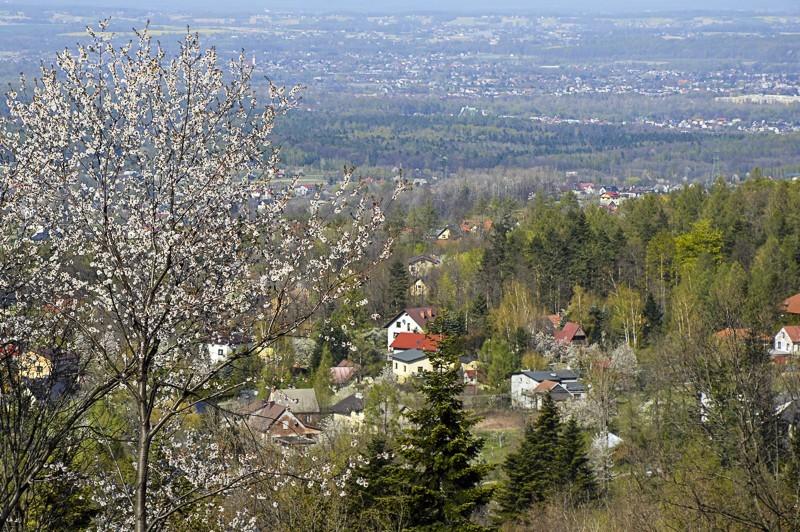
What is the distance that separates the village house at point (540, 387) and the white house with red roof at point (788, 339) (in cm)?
510

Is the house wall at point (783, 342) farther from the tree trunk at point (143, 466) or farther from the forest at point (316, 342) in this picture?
the tree trunk at point (143, 466)

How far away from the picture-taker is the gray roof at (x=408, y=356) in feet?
102

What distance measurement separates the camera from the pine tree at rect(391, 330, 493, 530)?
11.0 metres

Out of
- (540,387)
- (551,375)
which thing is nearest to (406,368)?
(551,375)

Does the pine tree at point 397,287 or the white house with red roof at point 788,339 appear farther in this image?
the pine tree at point 397,287

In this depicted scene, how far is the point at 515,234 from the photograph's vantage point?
124ft

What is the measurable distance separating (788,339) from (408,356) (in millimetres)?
10162

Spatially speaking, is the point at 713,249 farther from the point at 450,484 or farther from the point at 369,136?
the point at 369,136

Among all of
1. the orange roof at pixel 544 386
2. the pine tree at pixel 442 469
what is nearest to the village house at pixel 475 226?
the orange roof at pixel 544 386

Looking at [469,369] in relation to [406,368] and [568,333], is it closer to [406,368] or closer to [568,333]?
[406,368]

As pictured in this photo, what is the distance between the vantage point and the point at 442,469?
36.3ft

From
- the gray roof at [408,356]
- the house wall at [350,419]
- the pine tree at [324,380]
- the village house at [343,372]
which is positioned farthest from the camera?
the gray roof at [408,356]

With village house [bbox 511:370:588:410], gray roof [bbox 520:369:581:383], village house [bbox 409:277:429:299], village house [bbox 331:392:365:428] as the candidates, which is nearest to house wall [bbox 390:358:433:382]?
village house [bbox 331:392:365:428]

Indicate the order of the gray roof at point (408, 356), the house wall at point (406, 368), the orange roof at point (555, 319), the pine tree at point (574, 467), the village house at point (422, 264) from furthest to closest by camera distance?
the village house at point (422, 264) < the orange roof at point (555, 319) < the gray roof at point (408, 356) < the house wall at point (406, 368) < the pine tree at point (574, 467)
